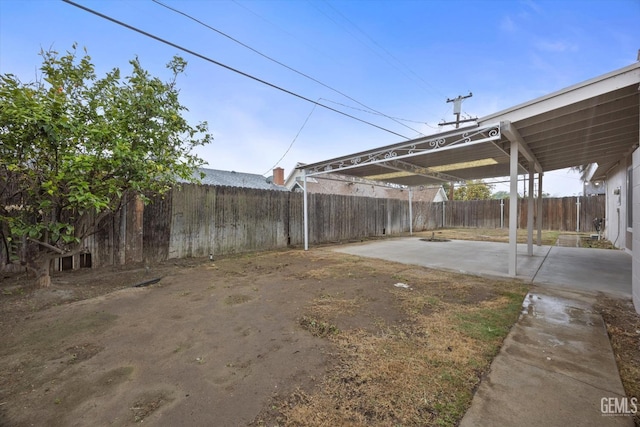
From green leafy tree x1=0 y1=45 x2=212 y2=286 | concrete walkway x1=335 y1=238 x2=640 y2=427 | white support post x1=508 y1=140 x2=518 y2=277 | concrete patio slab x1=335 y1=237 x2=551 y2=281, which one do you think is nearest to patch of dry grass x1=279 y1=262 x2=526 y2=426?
concrete walkway x1=335 y1=238 x2=640 y2=427

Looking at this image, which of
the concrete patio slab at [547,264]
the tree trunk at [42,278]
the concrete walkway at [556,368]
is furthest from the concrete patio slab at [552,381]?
the tree trunk at [42,278]

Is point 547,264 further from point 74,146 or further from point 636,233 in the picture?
point 74,146

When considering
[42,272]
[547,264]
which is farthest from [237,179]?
[547,264]

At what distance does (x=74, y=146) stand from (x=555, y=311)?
6.48 meters

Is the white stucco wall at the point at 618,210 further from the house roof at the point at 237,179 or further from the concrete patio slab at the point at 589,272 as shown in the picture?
the house roof at the point at 237,179

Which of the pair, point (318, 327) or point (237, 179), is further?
point (237, 179)

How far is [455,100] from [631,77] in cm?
1369

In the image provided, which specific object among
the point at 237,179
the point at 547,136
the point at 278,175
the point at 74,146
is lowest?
the point at 74,146

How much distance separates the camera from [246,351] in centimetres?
226

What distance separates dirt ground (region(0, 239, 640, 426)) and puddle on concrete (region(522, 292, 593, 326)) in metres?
0.28

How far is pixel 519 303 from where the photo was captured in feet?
11.2

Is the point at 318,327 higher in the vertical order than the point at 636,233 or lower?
lower

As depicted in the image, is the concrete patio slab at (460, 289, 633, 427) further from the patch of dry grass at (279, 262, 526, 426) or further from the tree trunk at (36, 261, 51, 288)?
the tree trunk at (36, 261, 51, 288)

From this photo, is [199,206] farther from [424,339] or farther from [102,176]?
[424,339]
